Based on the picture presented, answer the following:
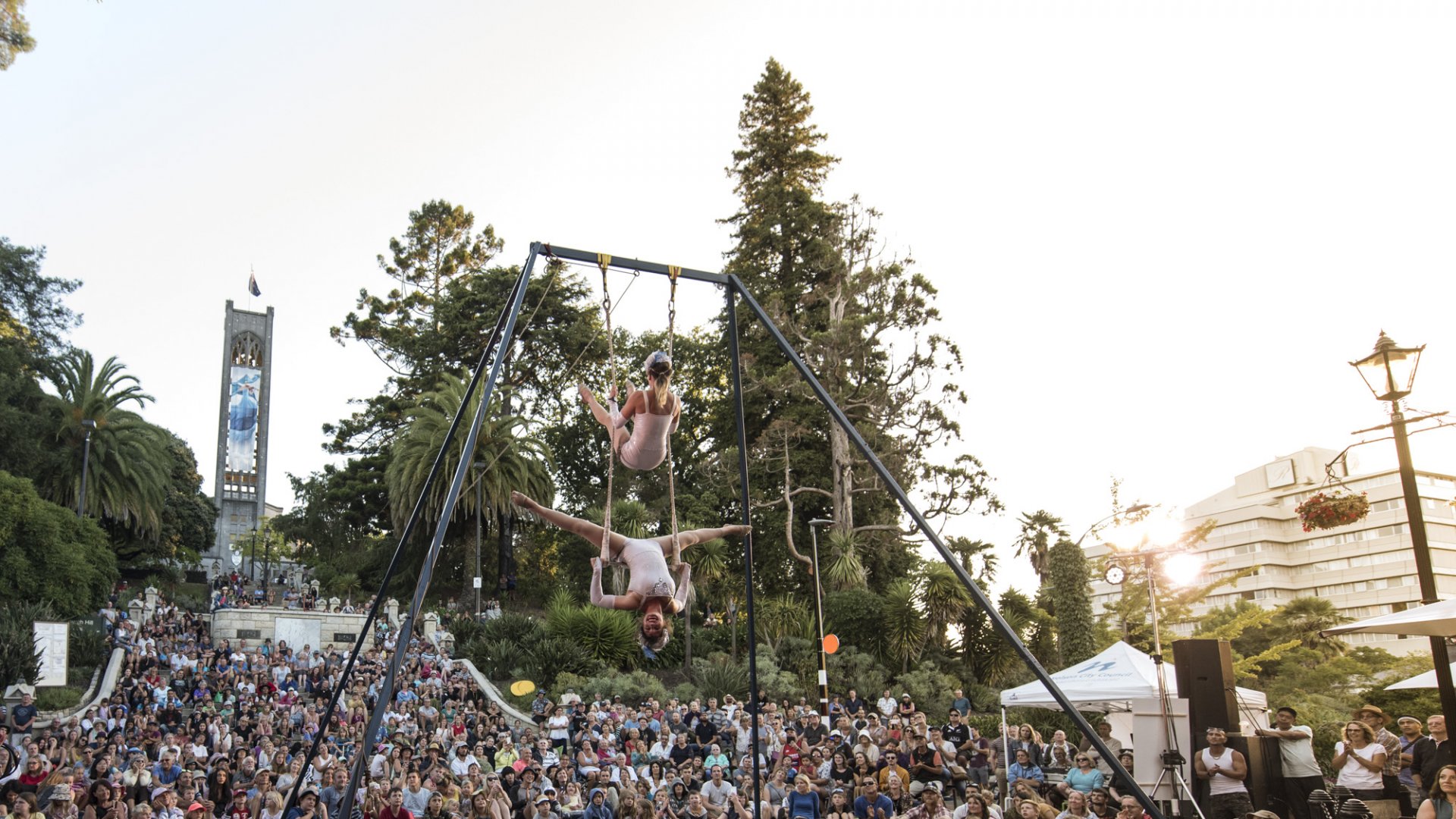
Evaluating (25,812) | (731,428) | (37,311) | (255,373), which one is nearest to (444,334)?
(731,428)

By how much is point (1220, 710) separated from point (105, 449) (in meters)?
35.1

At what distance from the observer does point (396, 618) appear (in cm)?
2859

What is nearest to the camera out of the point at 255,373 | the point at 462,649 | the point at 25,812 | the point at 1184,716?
the point at 25,812

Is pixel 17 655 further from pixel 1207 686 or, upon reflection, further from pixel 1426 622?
pixel 1426 622

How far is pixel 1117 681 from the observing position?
1202cm

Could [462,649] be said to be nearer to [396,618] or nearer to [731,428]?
[396,618]

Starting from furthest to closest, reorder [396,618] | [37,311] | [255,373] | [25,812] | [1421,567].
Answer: [255,373], [37,311], [396,618], [25,812], [1421,567]

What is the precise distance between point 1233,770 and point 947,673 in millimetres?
17685

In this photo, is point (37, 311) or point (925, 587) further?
point (37, 311)

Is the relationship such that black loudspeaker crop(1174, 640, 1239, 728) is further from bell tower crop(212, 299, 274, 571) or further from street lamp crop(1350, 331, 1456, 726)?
bell tower crop(212, 299, 274, 571)

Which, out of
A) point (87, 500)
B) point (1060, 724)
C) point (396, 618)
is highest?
point (87, 500)

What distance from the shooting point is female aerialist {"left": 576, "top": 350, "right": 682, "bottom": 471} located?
6566 millimetres

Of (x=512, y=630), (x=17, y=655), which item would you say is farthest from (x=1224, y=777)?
(x=512, y=630)

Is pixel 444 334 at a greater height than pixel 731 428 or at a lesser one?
greater
